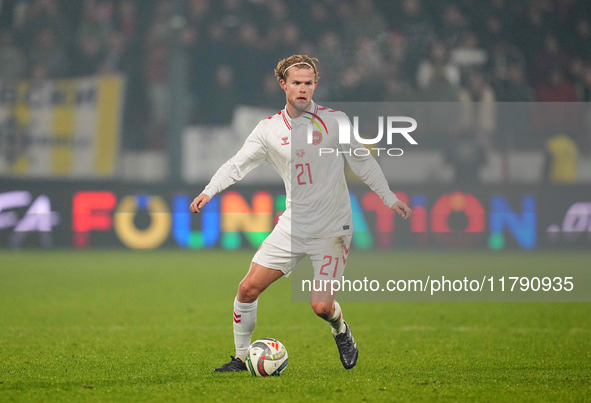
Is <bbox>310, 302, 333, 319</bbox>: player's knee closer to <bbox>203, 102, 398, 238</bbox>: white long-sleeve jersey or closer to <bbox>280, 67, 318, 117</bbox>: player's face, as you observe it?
<bbox>203, 102, 398, 238</bbox>: white long-sleeve jersey

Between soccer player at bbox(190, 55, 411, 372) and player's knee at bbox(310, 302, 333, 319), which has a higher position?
soccer player at bbox(190, 55, 411, 372)

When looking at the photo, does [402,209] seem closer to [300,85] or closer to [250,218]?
[300,85]

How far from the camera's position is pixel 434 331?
785 centimetres

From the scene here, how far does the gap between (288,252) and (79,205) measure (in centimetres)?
978

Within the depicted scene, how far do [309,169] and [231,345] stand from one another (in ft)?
6.27

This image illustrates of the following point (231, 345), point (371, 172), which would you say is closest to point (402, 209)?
point (371, 172)

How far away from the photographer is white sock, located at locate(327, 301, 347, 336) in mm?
5691

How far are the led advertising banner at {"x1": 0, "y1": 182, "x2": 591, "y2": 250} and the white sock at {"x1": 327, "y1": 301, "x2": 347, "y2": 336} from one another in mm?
8388

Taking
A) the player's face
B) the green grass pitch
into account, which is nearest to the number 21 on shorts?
the player's face

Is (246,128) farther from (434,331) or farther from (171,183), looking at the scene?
(434,331)

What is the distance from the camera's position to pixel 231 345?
6965 millimetres

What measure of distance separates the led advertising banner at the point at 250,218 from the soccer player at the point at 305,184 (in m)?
8.56

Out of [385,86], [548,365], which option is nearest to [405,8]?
[385,86]

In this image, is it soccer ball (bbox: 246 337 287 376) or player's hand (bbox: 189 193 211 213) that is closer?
player's hand (bbox: 189 193 211 213)
